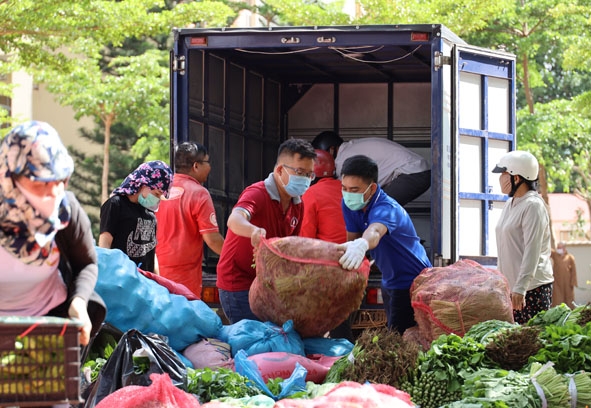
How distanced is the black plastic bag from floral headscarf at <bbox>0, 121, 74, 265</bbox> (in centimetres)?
185

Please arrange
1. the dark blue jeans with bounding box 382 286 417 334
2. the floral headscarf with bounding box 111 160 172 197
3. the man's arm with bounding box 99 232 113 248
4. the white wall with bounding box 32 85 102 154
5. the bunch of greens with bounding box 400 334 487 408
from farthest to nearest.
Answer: the white wall with bounding box 32 85 102 154 → the floral headscarf with bounding box 111 160 172 197 → the man's arm with bounding box 99 232 113 248 → the dark blue jeans with bounding box 382 286 417 334 → the bunch of greens with bounding box 400 334 487 408

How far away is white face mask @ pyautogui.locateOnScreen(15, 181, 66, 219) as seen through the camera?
361 cm

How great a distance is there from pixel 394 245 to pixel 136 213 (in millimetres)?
1705

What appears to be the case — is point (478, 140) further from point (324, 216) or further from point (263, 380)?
point (263, 380)

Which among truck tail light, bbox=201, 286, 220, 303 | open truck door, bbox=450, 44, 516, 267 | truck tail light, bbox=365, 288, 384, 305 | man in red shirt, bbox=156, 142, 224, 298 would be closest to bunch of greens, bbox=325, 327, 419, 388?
man in red shirt, bbox=156, 142, 224, 298

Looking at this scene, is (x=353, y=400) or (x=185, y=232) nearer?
(x=353, y=400)

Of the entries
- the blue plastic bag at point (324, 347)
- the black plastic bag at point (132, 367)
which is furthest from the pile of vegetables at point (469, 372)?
the blue plastic bag at point (324, 347)

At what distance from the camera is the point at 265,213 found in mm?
7004

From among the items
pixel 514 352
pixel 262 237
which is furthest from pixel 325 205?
pixel 514 352

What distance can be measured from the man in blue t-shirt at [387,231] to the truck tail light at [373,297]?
4.50ft

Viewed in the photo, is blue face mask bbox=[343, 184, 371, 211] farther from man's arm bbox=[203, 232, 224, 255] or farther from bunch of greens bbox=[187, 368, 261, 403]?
bunch of greens bbox=[187, 368, 261, 403]

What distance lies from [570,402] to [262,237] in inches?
76.5

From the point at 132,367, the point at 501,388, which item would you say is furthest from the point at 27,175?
the point at 501,388

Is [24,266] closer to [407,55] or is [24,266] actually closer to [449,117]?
[449,117]
